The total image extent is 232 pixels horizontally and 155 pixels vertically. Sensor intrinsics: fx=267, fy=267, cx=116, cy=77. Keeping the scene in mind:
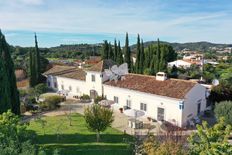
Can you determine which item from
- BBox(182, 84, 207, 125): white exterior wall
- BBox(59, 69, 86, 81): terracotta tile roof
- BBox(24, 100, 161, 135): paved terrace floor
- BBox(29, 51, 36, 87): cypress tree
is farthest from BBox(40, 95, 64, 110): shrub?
BBox(182, 84, 207, 125): white exterior wall

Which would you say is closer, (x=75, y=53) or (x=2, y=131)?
(x=2, y=131)

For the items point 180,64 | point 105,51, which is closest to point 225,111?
point 105,51

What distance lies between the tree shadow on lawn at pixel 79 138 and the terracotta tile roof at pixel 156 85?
842 centimetres

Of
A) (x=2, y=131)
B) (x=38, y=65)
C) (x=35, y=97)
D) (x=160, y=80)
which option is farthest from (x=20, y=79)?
(x=2, y=131)

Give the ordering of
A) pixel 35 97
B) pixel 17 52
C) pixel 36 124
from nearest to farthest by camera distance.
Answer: pixel 36 124, pixel 35 97, pixel 17 52

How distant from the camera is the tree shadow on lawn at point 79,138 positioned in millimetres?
26156

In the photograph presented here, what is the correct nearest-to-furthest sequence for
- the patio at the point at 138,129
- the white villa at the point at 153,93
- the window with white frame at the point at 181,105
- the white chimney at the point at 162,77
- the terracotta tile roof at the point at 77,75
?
the patio at the point at 138,129 < the window with white frame at the point at 181,105 < the white villa at the point at 153,93 < the white chimney at the point at 162,77 < the terracotta tile roof at the point at 77,75

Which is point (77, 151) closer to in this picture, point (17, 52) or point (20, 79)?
point (20, 79)

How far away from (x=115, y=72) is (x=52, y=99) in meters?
10.6

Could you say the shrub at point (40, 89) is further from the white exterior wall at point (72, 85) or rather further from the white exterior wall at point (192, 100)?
the white exterior wall at point (192, 100)

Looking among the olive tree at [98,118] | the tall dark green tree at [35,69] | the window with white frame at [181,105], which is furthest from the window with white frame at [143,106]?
the tall dark green tree at [35,69]

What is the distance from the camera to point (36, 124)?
1286 inches

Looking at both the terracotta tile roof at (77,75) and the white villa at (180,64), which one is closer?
the terracotta tile roof at (77,75)

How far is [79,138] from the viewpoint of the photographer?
88.7ft
